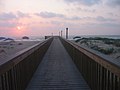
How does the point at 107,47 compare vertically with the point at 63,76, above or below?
below

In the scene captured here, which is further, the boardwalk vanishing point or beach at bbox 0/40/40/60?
beach at bbox 0/40/40/60

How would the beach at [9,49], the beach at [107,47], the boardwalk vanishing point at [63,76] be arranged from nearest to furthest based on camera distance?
the boardwalk vanishing point at [63,76], the beach at [9,49], the beach at [107,47]

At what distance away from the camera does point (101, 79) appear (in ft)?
16.0

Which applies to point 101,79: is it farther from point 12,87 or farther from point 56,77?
point 56,77

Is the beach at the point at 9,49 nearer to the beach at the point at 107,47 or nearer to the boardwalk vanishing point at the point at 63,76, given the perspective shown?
the boardwalk vanishing point at the point at 63,76

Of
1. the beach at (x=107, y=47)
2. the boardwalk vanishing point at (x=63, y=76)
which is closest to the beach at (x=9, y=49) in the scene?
the boardwalk vanishing point at (x=63, y=76)

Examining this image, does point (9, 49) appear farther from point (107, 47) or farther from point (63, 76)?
point (63, 76)

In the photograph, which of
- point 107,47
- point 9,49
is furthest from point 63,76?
point 9,49

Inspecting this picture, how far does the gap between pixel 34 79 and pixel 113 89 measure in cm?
400

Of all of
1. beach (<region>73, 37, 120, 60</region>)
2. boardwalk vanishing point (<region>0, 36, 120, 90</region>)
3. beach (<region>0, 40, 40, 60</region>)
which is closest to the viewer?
boardwalk vanishing point (<region>0, 36, 120, 90</region>)

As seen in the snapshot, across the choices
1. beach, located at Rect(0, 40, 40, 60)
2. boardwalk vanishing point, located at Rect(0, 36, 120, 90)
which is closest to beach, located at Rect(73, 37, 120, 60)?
boardwalk vanishing point, located at Rect(0, 36, 120, 90)

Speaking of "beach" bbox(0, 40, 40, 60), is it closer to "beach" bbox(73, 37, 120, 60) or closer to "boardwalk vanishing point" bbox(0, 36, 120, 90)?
"boardwalk vanishing point" bbox(0, 36, 120, 90)

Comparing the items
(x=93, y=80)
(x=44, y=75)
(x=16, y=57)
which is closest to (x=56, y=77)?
(x=44, y=75)

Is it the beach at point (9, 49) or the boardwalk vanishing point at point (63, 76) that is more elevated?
the boardwalk vanishing point at point (63, 76)
